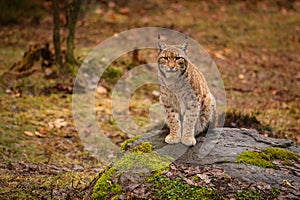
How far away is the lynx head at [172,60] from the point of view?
452 cm

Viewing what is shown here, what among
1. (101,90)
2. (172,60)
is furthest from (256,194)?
(101,90)

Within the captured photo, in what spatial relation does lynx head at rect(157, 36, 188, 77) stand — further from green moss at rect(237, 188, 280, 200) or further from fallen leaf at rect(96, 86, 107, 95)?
fallen leaf at rect(96, 86, 107, 95)

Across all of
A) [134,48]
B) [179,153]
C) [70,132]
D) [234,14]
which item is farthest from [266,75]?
[179,153]

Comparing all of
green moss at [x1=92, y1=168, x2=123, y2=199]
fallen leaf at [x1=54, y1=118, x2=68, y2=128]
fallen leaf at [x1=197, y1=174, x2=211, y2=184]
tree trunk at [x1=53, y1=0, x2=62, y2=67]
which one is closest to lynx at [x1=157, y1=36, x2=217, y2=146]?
fallen leaf at [x1=197, y1=174, x2=211, y2=184]

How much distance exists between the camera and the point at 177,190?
3975mm

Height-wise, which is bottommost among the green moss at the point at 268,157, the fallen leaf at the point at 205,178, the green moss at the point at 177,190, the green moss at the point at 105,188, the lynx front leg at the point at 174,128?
the green moss at the point at 105,188

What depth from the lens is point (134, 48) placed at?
32.1 ft

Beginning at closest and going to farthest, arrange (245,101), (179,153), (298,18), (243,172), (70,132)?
1. (243,172)
2. (179,153)
3. (70,132)
4. (245,101)
5. (298,18)

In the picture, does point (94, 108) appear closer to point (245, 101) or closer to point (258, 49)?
point (245, 101)

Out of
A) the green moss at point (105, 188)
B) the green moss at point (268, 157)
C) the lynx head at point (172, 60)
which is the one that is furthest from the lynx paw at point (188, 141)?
the green moss at point (105, 188)

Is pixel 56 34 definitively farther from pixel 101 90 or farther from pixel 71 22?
pixel 101 90

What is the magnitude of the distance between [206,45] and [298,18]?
3.79m

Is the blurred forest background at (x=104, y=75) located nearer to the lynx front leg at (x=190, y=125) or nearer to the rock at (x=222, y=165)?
the rock at (x=222, y=165)

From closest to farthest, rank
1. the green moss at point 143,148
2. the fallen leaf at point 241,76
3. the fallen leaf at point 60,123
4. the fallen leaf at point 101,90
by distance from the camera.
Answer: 1. the green moss at point 143,148
2. the fallen leaf at point 60,123
3. the fallen leaf at point 101,90
4. the fallen leaf at point 241,76
